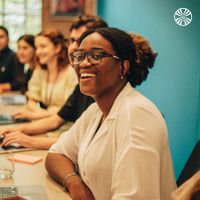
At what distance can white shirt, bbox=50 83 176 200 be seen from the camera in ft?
4.25

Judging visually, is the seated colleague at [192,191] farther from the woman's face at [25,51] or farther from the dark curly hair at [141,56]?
the woman's face at [25,51]

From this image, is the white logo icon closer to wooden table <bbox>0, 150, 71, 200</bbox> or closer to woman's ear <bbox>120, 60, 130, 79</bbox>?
woman's ear <bbox>120, 60, 130, 79</bbox>

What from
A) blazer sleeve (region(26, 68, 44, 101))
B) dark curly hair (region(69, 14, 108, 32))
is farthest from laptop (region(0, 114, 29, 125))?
dark curly hair (region(69, 14, 108, 32))

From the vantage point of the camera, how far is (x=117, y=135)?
1.40m

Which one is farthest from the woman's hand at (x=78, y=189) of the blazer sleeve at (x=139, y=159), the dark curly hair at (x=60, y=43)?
the dark curly hair at (x=60, y=43)

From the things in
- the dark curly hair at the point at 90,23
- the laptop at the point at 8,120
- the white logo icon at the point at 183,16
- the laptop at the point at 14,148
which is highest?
the white logo icon at the point at 183,16

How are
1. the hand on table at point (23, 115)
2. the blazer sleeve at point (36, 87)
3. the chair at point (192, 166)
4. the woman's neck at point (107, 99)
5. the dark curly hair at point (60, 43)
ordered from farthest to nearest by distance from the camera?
the blazer sleeve at point (36, 87)
the dark curly hair at point (60, 43)
the hand on table at point (23, 115)
the woman's neck at point (107, 99)
the chair at point (192, 166)

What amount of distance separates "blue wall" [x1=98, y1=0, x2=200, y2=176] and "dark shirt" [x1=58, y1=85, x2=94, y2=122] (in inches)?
19.5

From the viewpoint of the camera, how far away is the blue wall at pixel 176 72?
2.09 meters

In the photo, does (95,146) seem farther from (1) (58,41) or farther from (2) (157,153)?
(1) (58,41)

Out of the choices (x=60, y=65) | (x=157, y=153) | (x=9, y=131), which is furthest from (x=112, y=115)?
(x=60, y=65)

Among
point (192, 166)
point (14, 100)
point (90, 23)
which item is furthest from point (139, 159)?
point (14, 100)

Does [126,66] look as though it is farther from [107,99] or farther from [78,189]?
[78,189]

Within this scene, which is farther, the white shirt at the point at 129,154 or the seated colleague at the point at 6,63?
the seated colleague at the point at 6,63
